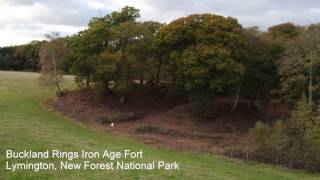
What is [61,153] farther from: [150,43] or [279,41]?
[279,41]

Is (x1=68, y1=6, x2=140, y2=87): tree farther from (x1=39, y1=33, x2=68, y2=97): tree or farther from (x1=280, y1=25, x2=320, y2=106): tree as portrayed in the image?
(x1=280, y1=25, x2=320, y2=106): tree

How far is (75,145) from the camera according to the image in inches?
Result: 1004

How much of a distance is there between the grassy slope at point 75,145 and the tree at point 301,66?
1310 centimetres

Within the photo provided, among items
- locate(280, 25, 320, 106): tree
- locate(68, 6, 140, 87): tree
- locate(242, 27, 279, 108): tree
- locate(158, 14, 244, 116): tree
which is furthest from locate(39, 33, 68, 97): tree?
locate(280, 25, 320, 106): tree

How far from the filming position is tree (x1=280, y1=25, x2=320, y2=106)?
131ft

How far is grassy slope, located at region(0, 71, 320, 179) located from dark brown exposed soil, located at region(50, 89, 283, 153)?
227 cm

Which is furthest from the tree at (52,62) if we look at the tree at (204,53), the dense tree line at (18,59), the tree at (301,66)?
the dense tree line at (18,59)

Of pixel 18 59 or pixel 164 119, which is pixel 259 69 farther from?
pixel 18 59

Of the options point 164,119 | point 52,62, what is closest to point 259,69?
point 164,119

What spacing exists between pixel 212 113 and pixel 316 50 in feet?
32.2

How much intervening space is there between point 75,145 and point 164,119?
18.3 meters

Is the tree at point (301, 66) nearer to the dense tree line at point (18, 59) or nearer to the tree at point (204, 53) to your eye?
the tree at point (204, 53)

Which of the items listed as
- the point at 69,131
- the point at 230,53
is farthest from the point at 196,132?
the point at 69,131

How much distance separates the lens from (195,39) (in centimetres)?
4441
